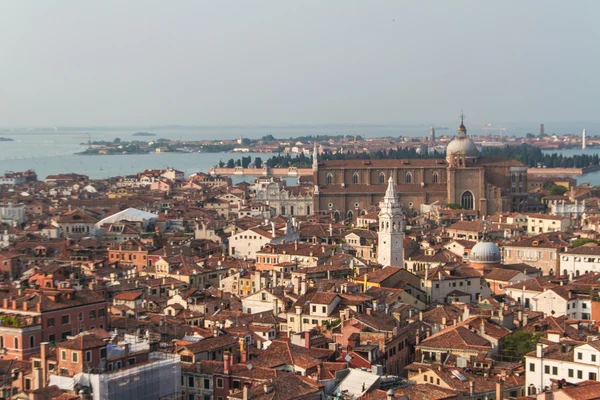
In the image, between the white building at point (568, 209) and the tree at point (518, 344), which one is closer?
the tree at point (518, 344)

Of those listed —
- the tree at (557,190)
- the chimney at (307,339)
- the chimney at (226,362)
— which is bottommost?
the tree at (557,190)

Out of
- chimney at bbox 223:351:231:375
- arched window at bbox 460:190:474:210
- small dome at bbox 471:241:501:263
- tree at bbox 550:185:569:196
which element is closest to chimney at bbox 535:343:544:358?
chimney at bbox 223:351:231:375

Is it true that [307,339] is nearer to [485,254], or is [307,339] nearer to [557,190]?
[485,254]

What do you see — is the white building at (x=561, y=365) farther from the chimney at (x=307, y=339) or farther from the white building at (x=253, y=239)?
the white building at (x=253, y=239)

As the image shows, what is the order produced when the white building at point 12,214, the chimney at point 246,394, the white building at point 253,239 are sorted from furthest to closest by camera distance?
the white building at point 12,214, the white building at point 253,239, the chimney at point 246,394

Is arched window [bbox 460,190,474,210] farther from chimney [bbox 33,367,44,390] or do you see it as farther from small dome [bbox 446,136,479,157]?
chimney [bbox 33,367,44,390]

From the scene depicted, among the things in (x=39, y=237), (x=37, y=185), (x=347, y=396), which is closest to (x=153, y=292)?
(x=347, y=396)

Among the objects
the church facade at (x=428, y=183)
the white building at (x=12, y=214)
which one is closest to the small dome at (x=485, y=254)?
the church facade at (x=428, y=183)
